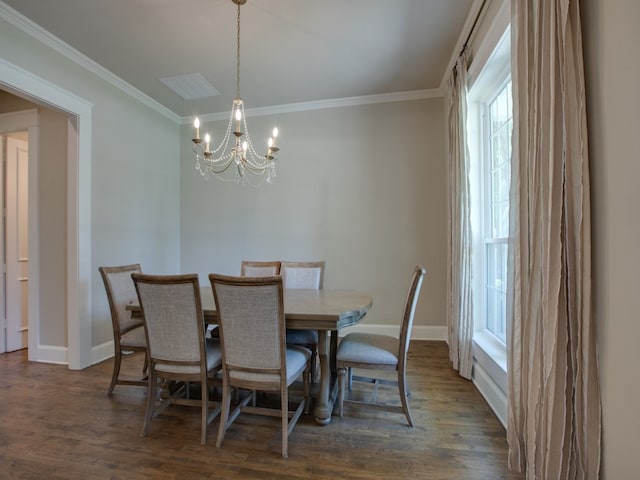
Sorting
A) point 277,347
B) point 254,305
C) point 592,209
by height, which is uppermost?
point 592,209

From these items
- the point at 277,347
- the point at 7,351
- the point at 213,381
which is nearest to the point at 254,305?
the point at 277,347

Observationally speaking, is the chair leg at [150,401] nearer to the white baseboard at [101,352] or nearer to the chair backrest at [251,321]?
the chair backrest at [251,321]

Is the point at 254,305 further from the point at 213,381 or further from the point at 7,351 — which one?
the point at 7,351

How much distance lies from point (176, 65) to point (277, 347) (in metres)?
2.97

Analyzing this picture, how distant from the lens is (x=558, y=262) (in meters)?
1.19

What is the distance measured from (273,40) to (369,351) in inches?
106

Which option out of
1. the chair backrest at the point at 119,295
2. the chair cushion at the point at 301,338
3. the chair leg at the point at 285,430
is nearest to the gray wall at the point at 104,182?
the chair backrest at the point at 119,295

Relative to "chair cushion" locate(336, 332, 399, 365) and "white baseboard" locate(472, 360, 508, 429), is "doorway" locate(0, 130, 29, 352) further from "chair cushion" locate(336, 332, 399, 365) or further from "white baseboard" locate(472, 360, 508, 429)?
"white baseboard" locate(472, 360, 508, 429)

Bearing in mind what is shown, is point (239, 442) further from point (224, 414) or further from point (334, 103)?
point (334, 103)

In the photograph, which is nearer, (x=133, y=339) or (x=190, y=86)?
(x=133, y=339)

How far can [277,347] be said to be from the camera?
1.76 m

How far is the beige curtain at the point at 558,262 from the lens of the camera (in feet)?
3.67

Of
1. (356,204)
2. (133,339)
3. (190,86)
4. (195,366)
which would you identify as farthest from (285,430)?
(190,86)

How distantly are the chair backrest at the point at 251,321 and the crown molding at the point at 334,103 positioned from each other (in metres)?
3.05
